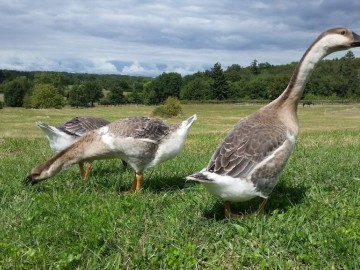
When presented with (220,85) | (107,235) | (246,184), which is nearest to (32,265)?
(107,235)

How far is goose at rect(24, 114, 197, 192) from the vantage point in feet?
25.0

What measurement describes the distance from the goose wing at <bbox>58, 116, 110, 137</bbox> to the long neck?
17.8 ft

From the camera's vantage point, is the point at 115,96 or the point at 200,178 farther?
the point at 115,96

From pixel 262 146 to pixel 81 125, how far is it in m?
5.94

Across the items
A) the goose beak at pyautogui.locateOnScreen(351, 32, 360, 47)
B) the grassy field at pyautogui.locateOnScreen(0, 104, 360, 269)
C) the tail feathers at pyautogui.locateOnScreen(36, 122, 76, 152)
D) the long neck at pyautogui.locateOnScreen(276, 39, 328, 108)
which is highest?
→ the goose beak at pyautogui.locateOnScreen(351, 32, 360, 47)

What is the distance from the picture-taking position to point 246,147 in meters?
5.88

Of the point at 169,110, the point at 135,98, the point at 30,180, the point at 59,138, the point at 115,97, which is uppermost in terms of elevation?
the point at 59,138

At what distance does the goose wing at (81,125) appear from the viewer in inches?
407

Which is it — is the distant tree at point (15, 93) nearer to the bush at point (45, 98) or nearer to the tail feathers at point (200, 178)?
the bush at point (45, 98)

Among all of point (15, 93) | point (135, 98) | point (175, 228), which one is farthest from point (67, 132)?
point (135, 98)

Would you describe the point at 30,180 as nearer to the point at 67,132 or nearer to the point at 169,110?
the point at 67,132

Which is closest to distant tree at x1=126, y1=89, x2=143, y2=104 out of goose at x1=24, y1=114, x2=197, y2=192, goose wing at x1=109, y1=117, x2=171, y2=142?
goose wing at x1=109, y1=117, x2=171, y2=142

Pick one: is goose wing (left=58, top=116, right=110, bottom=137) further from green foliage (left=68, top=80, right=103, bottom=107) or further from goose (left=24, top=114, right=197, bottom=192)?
green foliage (left=68, top=80, right=103, bottom=107)

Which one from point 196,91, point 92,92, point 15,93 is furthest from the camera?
point 196,91
